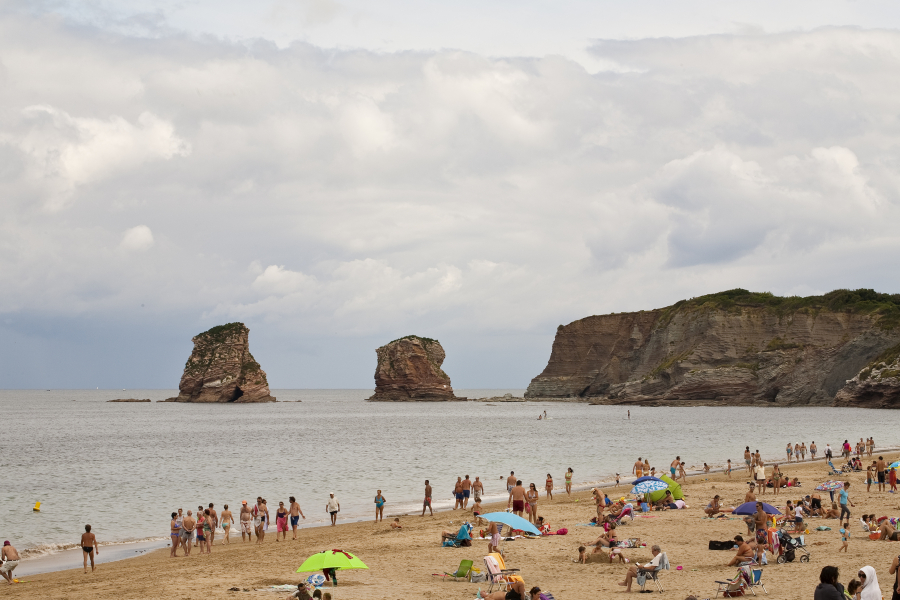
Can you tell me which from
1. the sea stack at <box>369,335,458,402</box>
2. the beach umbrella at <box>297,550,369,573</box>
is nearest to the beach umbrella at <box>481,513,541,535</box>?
the beach umbrella at <box>297,550,369,573</box>

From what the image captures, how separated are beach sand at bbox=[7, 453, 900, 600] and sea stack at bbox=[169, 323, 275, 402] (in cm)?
11910

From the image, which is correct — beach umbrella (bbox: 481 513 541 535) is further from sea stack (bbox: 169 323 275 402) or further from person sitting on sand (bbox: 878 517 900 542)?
sea stack (bbox: 169 323 275 402)

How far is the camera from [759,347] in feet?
378

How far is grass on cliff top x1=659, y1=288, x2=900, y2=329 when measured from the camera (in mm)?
110375

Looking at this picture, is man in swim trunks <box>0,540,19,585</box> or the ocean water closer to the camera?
man in swim trunks <box>0,540,19,585</box>

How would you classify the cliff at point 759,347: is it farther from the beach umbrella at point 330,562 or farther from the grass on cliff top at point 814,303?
the beach umbrella at point 330,562

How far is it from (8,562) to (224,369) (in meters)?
127

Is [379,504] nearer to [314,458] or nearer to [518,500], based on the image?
[518,500]

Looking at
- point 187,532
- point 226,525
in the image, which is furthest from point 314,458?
point 187,532

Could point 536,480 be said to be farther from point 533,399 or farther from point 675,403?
point 533,399

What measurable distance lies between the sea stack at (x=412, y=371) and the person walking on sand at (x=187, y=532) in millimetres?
126909

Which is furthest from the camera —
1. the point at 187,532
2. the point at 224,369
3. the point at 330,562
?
the point at 224,369

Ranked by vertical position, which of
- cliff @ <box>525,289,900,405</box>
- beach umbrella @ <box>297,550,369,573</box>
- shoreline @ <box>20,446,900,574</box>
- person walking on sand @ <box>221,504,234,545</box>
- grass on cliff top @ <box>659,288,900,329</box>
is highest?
grass on cliff top @ <box>659,288,900,329</box>

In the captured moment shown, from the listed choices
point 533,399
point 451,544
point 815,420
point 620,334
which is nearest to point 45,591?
point 451,544
